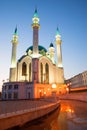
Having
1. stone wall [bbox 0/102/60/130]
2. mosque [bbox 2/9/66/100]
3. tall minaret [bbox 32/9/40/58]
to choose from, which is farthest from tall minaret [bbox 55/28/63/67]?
stone wall [bbox 0/102/60/130]

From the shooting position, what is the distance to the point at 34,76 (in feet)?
146

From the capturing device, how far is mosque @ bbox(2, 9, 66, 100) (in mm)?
43438

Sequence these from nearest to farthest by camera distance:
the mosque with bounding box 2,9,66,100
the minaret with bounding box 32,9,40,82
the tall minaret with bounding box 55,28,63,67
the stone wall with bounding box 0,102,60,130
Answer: the stone wall with bounding box 0,102,60,130
the mosque with bounding box 2,9,66,100
the minaret with bounding box 32,9,40,82
the tall minaret with bounding box 55,28,63,67

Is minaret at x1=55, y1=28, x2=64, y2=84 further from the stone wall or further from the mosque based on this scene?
the stone wall

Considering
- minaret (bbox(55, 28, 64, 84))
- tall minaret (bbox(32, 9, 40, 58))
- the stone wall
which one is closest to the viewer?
the stone wall

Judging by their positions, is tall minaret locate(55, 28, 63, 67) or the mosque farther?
tall minaret locate(55, 28, 63, 67)

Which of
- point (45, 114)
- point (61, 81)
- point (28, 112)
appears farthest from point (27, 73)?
point (28, 112)

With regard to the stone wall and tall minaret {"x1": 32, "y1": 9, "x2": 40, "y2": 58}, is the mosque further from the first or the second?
the stone wall

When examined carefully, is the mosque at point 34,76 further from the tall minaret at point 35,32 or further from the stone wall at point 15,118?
the stone wall at point 15,118

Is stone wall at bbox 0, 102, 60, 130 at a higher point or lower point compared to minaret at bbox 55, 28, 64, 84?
lower

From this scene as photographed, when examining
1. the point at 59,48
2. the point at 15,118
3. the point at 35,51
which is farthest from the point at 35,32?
the point at 15,118

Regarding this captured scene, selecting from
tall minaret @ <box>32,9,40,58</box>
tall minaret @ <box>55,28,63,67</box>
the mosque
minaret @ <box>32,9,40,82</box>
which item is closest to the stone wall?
the mosque

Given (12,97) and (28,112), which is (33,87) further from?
(28,112)

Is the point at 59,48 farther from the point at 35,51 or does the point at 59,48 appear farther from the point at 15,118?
the point at 15,118
